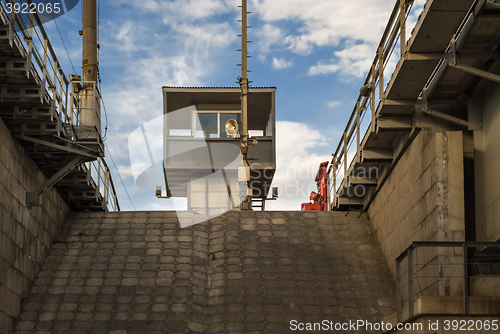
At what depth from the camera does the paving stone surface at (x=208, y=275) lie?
13750 millimetres

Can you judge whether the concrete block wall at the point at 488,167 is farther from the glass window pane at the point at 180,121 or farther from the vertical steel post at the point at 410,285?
the glass window pane at the point at 180,121

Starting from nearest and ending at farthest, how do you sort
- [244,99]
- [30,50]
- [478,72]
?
[478,72] < [30,50] < [244,99]

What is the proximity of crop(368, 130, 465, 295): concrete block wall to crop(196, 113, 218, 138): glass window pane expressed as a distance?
11.8 m

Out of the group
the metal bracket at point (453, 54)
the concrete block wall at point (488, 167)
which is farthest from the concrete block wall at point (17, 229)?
the concrete block wall at point (488, 167)

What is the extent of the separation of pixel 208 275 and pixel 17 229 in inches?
182

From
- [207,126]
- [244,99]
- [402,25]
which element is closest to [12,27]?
[402,25]

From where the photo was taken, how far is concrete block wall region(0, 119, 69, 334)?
42.1ft

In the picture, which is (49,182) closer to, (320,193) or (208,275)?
(208,275)

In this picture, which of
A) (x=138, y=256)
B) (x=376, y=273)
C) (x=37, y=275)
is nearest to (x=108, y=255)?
(x=138, y=256)

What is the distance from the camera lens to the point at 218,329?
44.0 feet

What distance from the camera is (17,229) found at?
45.2ft

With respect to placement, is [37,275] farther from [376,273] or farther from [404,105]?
[404,105]

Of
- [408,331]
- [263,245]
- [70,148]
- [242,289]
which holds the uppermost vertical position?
[70,148]

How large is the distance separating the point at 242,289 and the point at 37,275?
16.4 feet
